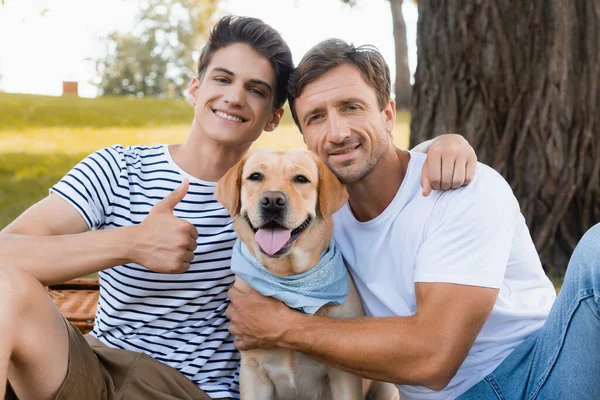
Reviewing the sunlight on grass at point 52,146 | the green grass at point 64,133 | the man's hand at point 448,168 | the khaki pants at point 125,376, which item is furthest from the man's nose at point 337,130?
the sunlight on grass at point 52,146

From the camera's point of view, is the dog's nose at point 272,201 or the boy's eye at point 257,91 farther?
the boy's eye at point 257,91

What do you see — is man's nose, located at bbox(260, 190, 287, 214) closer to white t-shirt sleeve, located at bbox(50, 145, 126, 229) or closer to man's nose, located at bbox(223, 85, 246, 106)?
man's nose, located at bbox(223, 85, 246, 106)

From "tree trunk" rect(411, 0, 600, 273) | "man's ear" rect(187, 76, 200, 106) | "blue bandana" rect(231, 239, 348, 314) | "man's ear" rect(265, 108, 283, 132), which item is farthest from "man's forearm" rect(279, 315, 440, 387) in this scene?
"tree trunk" rect(411, 0, 600, 273)

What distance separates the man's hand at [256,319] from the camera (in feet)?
8.55

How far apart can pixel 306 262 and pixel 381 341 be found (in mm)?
509

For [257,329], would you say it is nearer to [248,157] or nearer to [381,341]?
[381,341]

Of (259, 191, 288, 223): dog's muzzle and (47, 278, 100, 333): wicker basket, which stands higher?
(259, 191, 288, 223): dog's muzzle

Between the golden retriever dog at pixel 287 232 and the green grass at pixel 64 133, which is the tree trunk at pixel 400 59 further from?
the golden retriever dog at pixel 287 232

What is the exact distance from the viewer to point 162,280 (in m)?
2.74

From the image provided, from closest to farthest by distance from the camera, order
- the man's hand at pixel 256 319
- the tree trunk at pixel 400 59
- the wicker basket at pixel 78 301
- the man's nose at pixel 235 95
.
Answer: the man's hand at pixel 256 319
the man's nose at pixel 235 95
the wicker basket at pixel 78 301
the tree trunk at pixel 400 59

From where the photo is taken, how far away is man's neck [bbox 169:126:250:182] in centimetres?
289

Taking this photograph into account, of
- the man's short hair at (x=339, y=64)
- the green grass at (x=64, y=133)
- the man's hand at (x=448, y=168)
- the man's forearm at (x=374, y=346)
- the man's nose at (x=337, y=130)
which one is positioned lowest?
the green grass at (x=64, y=133)

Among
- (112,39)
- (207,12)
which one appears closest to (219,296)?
(207,12)

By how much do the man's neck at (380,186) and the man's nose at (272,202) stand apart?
33 cm
